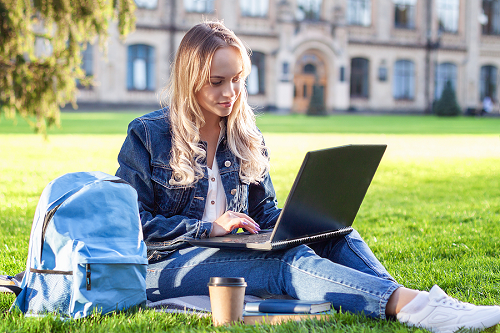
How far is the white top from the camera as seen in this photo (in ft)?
9.28

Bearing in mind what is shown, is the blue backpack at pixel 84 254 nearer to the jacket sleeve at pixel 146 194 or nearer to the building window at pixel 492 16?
the jacket sleeve at pixel 146 194

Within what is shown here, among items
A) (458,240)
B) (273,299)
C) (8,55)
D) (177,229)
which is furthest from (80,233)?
(8,55)

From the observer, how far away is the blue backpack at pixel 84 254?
2229mm

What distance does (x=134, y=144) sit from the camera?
2678mm

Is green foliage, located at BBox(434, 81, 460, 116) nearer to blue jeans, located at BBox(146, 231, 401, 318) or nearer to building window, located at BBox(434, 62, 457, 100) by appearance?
building window, located at BBox(434, 62, 457, 100)

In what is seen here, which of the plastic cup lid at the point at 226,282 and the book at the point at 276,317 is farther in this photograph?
the book at the point at 276,317

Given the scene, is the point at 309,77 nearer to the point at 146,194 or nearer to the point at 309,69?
the point at 309,69

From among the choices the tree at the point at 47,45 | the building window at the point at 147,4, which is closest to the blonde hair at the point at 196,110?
the tree at the point at 47,45

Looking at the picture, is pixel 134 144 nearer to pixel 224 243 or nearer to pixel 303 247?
pixel 224 243

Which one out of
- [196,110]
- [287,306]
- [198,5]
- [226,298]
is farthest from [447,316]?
[198,5]

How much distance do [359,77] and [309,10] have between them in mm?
5332

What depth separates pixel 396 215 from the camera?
5.66m

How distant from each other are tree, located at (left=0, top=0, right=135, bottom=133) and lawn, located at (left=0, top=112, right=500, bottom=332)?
1050 millimetres

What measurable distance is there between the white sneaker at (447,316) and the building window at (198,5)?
32.3 m
